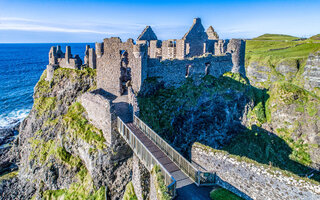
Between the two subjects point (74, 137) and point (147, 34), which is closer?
point (74, 137)

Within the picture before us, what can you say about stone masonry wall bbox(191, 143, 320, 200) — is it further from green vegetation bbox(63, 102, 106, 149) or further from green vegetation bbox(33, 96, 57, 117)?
green vegetation bbox(33, 96, 57, 117)

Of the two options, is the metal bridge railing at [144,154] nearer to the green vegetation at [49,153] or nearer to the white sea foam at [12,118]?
the green vegetation at [49,153]

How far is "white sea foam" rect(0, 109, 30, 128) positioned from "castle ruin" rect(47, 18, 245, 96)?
65.8 feet

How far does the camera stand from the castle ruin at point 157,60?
74.8 feet

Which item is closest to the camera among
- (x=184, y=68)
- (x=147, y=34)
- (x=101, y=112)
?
(x=101, y=112)

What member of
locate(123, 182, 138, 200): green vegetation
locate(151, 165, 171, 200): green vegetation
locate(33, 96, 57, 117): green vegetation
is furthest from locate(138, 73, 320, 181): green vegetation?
locate(33, 96, 57, 117): green vegetation

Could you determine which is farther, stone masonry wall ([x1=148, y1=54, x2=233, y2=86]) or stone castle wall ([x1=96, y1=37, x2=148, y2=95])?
stone masonry wall ([x1=148, y1=54, x2=233, y2=86])

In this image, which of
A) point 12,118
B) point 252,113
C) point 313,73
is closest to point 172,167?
point 252,113

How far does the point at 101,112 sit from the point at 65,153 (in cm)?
674

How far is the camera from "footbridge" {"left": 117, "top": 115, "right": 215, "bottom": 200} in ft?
36.8

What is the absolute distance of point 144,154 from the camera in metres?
14.5

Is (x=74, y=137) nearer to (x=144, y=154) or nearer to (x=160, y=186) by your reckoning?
(x=144, y=154)

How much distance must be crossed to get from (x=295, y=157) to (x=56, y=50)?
39.0 meters

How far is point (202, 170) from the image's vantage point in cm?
1298
